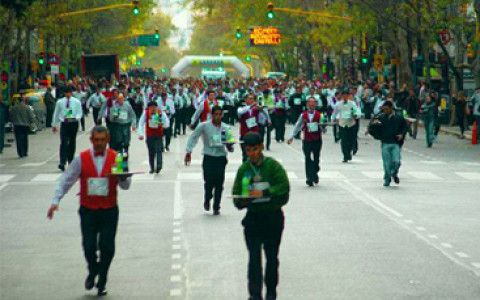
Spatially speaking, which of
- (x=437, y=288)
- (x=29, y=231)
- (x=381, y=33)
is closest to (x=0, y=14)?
(x=381, y=33)

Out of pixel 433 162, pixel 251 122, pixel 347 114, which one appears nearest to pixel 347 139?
pixel 347 114

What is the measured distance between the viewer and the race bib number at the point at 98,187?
443 inches

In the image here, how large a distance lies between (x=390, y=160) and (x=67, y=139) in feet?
26.1

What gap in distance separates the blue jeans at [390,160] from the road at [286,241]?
1.15ft

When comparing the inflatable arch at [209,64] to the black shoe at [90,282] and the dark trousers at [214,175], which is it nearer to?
the dark trousers at [214,175]

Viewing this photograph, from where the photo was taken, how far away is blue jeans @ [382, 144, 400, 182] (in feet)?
74.4

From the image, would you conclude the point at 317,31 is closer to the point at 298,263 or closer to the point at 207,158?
the point at 207,158

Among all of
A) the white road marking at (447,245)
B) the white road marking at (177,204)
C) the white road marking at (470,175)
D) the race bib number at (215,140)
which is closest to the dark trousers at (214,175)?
the race bib number at (215,140)

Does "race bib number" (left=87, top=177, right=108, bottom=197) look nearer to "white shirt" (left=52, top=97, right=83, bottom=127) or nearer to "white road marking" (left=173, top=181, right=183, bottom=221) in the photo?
"white road marking" (left=173, top=181, right=183, bottom=221)

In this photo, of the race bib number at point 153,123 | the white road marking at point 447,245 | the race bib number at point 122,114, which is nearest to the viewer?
the white road marking at point 447,245

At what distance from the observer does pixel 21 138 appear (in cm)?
3175

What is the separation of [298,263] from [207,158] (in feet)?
17.4

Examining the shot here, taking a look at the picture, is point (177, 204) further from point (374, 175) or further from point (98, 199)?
point (98, 199)

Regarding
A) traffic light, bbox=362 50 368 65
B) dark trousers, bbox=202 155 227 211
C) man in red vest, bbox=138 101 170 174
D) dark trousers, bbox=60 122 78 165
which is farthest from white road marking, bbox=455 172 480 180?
traffic light, bbox=362 50 368 65
